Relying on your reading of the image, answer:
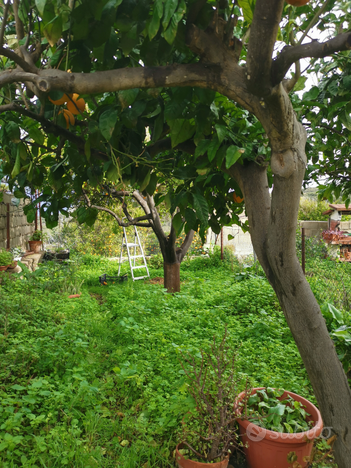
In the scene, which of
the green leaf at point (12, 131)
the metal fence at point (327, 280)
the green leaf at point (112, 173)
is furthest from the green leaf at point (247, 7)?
the metal fence at point (327, 280)

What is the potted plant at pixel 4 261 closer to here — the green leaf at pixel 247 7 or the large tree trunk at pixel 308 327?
the large tree trunk at pixel 308 327

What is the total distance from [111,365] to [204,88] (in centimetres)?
247

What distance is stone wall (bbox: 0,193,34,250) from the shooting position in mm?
6101

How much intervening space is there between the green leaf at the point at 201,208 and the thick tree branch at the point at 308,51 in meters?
0.57

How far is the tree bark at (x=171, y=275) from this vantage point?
5.11m

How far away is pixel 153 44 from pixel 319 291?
4.09 meters

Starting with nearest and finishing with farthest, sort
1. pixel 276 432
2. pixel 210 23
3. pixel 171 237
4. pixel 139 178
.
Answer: pixel 210 23, pixel 139 178, pixel 276 432, pixel 171 237

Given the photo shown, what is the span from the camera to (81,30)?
0.78 meters

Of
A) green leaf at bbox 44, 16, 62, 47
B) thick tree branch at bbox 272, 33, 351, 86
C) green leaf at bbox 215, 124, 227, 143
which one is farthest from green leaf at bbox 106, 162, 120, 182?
thick tree branch at bbox 272, 33, 351, 86

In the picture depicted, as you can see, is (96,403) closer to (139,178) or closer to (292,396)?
(292,396)

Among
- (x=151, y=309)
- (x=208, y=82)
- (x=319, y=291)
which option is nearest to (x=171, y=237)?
(x=151, y=309)

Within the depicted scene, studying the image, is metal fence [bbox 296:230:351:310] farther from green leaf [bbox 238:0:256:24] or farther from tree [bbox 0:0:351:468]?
green leaf [bbox 238:0:256:24]

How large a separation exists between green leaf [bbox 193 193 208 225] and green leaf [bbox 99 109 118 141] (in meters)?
0.47

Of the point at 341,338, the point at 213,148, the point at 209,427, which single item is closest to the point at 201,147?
the point at 213,148
